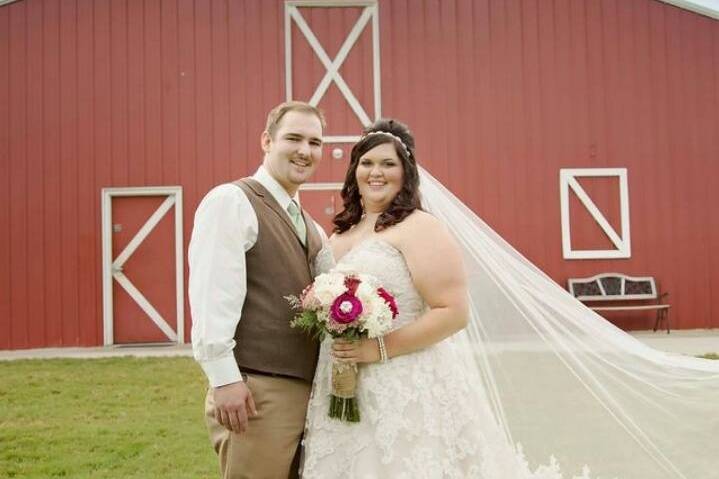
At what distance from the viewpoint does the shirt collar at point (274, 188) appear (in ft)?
9.61

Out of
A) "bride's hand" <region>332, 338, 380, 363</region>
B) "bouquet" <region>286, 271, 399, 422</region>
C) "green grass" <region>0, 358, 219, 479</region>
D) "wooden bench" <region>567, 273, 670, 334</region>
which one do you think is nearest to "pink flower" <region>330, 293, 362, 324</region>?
"bouquet" <region>286, 271, 399, 422</region>

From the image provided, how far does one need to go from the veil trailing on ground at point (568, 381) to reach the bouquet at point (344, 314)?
104 centimetres

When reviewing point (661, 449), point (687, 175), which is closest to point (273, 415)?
point (661, 449)

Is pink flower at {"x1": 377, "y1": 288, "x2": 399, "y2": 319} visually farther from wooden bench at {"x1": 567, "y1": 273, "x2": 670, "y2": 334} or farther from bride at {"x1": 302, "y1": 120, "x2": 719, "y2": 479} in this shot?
wooden bench at {"x1": 567, "y1": 273, "x2": 670, "y2": 334}

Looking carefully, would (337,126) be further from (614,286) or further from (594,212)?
(614,286)

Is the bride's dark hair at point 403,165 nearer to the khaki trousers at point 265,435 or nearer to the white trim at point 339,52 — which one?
the khaki trousers at point 265,435

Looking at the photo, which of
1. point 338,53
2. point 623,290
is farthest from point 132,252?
point 623,290

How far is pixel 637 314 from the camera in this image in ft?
39.4

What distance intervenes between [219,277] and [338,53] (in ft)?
32.2

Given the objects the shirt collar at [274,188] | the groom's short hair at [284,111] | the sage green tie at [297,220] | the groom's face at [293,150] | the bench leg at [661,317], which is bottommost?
the bench leg at [661,317]

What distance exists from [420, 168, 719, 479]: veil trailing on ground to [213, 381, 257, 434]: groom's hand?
1.52 meters

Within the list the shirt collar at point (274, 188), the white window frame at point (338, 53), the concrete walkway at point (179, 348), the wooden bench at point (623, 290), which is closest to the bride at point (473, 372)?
the shirt collar at point (274, 188)

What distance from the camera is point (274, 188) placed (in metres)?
2.95

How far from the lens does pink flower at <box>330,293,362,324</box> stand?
261 cm
